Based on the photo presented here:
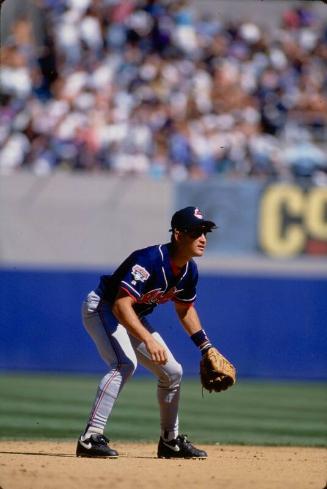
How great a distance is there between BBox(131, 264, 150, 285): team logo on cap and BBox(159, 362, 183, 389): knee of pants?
65 centimetres

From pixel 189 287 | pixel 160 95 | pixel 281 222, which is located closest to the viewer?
pixel 189 287

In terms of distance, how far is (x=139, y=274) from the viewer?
6.73 meters

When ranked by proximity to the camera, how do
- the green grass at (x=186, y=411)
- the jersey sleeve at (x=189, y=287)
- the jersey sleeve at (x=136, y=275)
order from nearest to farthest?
1. the jersey sleeve at (x=136, y=275)
2. the jersey sleeve at (x=189, y=287)
3. the green grass at (x=186, y=411)

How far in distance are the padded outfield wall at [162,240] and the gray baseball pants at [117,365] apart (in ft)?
25.5

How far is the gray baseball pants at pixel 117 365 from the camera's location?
6.80 metres

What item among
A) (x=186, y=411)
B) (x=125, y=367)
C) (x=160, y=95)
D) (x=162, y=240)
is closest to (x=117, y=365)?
(x=125, y=367)

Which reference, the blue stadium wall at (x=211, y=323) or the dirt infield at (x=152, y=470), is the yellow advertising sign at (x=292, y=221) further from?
the dirt infield at (x=152, y=470)

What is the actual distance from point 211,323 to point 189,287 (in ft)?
26.8

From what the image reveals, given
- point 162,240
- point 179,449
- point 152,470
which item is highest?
point 162,240

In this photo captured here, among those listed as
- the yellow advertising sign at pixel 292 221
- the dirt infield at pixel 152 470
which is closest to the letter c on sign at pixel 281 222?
the yellow advertising sign at pixel 292 221

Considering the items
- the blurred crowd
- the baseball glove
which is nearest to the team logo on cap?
the baseball glove

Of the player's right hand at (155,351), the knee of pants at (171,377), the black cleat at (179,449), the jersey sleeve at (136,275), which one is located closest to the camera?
the player's right hand at (155,351)

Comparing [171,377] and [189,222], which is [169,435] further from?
[189,222]

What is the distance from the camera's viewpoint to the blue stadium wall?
14.8 meters
